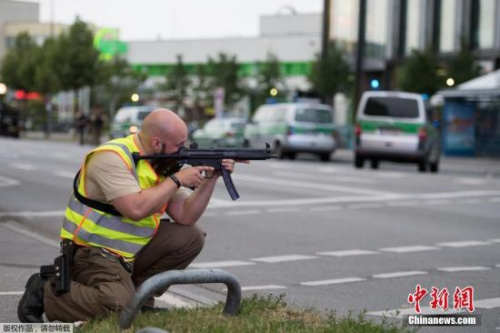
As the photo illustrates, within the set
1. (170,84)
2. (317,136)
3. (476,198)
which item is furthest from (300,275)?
(170,84)

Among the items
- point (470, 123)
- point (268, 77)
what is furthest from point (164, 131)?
point (268, 77)

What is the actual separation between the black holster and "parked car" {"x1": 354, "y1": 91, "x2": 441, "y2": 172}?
22328mm

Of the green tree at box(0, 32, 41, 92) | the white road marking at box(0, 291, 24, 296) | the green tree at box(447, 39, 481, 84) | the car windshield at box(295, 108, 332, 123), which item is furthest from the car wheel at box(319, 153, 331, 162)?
the green tree at box(0, 32, 41, 92)

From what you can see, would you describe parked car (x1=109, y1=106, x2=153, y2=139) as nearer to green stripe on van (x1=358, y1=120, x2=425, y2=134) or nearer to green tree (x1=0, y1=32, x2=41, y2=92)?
green stripe on van (x1=358, y1=120, x2=425, y2=134)

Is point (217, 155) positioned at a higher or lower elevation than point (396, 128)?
higher

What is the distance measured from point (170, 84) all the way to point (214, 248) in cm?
6413

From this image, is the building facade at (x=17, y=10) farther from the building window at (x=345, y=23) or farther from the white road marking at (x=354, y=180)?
the building window at (x=345, y=23)

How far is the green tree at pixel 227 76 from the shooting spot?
7006 centimetres

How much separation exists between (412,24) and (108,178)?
50.0 m

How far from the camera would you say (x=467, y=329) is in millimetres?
6902

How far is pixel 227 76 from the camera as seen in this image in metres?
70.2

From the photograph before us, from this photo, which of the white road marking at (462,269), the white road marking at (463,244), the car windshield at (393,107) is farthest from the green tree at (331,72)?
the white road marking at (462,269)

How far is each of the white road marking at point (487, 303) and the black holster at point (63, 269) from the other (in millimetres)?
3107

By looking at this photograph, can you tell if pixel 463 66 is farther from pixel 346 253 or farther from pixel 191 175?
pixel 191 175
